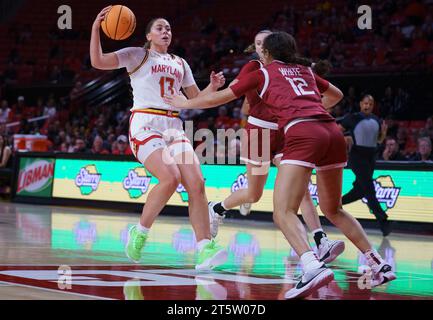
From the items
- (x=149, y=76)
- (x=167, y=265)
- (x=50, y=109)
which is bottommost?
(x=167, y=265)

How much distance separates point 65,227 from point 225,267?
17.7 feet

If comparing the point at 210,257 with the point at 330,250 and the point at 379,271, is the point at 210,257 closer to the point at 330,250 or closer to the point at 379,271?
the point at 330,250

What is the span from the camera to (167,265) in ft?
28.7

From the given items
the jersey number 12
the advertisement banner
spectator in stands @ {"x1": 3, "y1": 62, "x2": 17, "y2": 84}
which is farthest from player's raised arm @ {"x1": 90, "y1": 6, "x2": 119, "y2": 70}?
spectator in stands @ {"x1": 3, "y1": 62, "x2": 17, "y2": 84}

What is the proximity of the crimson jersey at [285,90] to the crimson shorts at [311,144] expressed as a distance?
80 millimetres

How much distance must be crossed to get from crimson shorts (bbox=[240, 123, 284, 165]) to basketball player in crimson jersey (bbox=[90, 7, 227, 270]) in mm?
893

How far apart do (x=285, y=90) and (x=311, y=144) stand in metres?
0.47

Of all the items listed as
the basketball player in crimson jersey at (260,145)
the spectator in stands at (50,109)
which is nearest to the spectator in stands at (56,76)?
the spectator in stands at (50,109)

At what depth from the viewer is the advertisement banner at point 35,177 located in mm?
20156

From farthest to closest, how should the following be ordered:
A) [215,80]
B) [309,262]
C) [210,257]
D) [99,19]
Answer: [99,19], [210,257], [215,80], [309,262]

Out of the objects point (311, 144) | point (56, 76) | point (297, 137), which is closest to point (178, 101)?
point (297, 137)

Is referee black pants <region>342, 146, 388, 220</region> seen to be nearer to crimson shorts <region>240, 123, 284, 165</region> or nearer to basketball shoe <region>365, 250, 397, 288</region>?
crimson shorts <region>240, 123, 284, 165</region>

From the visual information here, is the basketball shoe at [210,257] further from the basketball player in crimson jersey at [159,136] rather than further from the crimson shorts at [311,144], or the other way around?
the crimson shorts at [311,144]

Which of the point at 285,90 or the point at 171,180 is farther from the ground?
the point at 285,90
